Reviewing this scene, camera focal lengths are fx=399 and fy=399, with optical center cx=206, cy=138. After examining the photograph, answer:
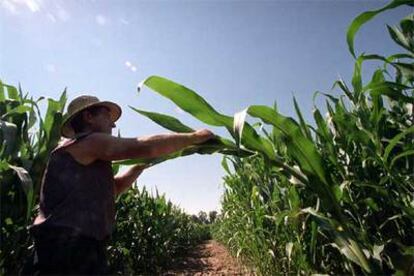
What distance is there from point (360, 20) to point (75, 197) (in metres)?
1.27

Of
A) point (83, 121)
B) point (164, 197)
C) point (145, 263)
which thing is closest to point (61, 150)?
point (83, 121)

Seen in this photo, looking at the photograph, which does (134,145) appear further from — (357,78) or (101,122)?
(357,78)

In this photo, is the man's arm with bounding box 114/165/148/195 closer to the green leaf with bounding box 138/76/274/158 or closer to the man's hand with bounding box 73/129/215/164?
the man's hand with bounding box 73/129/215/164

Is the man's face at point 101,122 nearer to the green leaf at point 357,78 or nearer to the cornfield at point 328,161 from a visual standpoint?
the cornfield at point 328,161

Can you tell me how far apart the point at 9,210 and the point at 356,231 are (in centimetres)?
143

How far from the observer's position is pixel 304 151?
1335 millimetres

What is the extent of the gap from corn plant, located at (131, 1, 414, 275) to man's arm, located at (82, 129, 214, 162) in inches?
2.1

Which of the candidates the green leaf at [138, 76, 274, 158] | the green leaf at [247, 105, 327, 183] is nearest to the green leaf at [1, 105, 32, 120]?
the green leaf at [138, 76, 274, 158]

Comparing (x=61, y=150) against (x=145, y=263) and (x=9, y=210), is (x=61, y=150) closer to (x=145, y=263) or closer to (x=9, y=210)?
(x=9, y=210)

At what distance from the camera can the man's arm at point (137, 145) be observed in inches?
57.1

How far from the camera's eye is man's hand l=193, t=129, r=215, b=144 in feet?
4.72

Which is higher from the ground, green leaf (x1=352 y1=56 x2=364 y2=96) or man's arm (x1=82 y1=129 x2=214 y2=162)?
green leaf (x1=352 y1=56 x2=364 y2=96)

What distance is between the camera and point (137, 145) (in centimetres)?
152

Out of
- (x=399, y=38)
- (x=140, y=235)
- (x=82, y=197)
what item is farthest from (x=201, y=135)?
(x=140, y=235)
